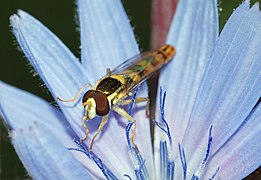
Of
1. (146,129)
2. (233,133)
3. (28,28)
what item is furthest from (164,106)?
(28,28)

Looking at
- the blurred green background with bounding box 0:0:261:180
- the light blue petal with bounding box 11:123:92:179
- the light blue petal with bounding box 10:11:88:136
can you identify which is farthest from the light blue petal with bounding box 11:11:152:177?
the blurred green background with bounding box 0:0:261:180

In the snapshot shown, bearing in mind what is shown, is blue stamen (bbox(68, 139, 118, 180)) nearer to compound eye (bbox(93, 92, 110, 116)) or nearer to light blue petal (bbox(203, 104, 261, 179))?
compound eye (bbox(93, 92, 110, 116))

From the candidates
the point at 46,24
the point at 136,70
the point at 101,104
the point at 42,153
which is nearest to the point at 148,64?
the point at 136,70

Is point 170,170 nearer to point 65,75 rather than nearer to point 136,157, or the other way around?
point 136,157

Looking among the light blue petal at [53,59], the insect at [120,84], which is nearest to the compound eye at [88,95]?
the insect at [120,84]

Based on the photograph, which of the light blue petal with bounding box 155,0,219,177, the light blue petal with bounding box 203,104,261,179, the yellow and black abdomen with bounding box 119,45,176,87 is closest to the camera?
the light blue petal with bounding box 203,104,261,179
